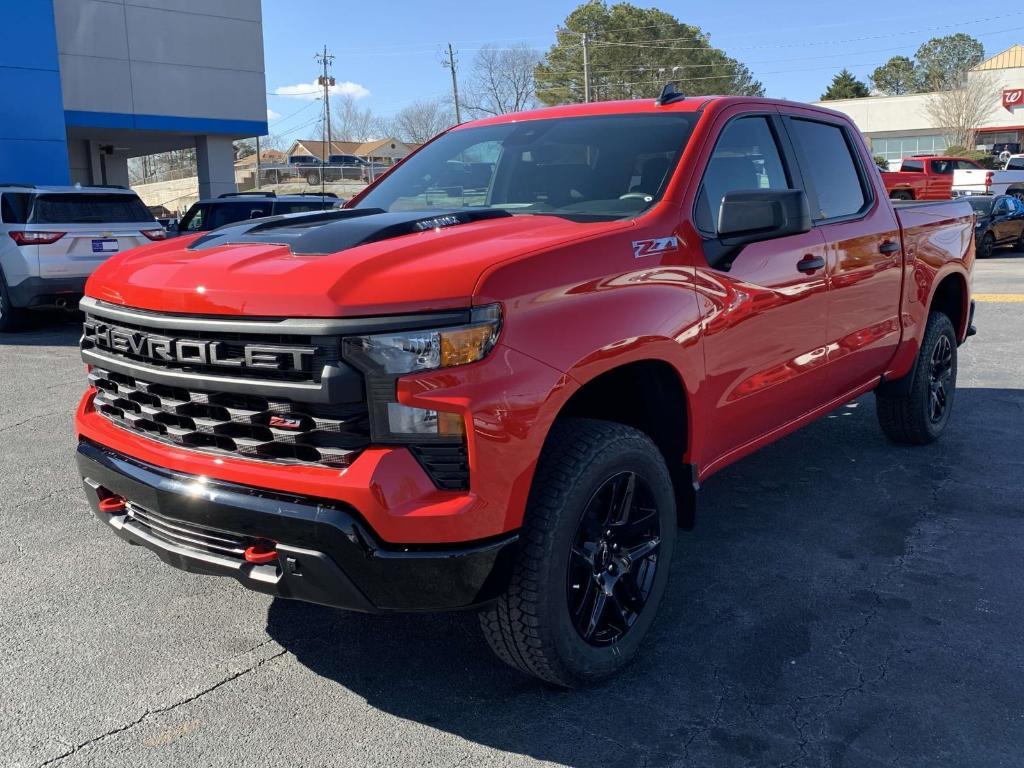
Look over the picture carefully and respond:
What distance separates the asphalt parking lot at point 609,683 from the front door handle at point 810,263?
49.5 inches

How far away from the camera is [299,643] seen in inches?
135

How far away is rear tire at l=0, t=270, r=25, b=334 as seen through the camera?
1070 cm

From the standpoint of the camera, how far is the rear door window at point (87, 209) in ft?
33.7

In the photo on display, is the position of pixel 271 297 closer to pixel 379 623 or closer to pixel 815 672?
pixel 379 623

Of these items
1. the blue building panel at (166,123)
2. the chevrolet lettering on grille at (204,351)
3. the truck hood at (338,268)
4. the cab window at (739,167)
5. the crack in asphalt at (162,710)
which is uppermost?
the blue building panel at (166,123)

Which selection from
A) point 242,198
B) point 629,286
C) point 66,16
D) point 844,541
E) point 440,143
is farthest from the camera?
point 66,16

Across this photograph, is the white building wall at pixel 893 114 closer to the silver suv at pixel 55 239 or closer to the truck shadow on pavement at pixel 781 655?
the silver suv at pixel 55 239

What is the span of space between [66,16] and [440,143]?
63.9ft

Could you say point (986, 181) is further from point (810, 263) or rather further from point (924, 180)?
point (810, 263)

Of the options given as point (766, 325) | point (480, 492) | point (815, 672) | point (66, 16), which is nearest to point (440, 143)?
point (766, 325)

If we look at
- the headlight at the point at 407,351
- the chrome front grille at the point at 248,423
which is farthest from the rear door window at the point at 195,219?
the headlight at the point at 407,351

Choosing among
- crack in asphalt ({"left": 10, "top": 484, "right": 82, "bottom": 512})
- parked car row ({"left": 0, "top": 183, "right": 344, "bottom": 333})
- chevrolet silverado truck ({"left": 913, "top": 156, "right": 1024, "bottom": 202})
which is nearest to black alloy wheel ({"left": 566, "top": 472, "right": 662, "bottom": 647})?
crack in asphalt ({"left": 10, "top": 484, "right": 82, "bottom": 512})

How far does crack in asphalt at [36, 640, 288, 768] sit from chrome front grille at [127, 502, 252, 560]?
0.54m

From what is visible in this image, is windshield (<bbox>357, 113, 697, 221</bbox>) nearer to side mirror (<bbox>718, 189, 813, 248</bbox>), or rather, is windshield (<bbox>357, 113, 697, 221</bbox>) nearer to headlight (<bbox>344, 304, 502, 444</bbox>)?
side mirror (<bbox>718, 189, 813, 248</bbox>)
